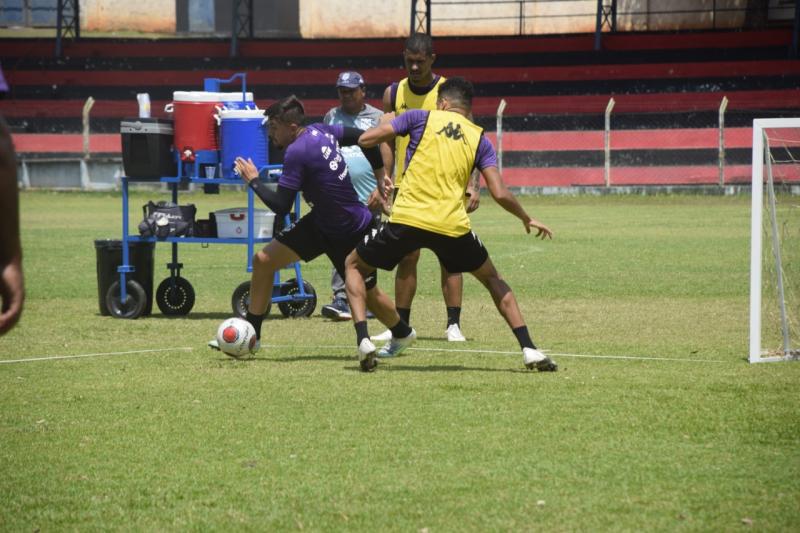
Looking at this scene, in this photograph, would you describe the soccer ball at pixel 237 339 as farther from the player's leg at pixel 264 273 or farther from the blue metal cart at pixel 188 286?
the blue metal cart at pixel 188 286

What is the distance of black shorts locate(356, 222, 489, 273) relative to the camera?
8.19 meters

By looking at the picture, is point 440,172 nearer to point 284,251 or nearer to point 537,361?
point 537,361

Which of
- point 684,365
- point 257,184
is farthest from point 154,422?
point 684,365

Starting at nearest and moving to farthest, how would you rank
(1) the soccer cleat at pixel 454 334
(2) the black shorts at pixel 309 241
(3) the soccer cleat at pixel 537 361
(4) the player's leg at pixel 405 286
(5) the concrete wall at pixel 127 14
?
(3) the soccer cleat at pixel 537 361
(2) the black shorts at pixel 309 241
(4) the player's leg at pixel 405 286
(1) the soccer cleat at pixel 454 334
(5) the concrete wall at pixel 127 14

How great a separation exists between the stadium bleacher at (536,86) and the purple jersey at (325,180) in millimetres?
24824

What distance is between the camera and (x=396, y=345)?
8945mm

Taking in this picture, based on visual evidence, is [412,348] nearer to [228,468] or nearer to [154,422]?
[154,422]

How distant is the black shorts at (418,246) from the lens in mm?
8188

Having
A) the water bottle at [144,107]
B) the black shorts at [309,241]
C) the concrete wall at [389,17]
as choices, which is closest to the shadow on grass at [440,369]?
the black shorts at [309,241]

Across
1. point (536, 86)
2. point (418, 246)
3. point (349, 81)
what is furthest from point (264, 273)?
point (536, 86)

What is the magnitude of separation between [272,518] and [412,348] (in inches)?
185

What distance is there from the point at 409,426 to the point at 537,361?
1.76m

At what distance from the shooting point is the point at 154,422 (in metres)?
6.81

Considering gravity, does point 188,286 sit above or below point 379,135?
below
